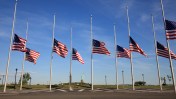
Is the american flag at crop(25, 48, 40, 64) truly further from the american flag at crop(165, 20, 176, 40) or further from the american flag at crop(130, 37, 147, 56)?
the american flag at crop(165, 20, 176, 40)

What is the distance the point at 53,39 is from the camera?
3800cm

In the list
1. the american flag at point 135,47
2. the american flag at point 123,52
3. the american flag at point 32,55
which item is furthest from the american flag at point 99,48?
the american flag at point 32,55

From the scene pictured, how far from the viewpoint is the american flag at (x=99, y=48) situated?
32.8m

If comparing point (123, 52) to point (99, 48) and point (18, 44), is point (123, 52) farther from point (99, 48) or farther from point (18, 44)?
point (18, 44)

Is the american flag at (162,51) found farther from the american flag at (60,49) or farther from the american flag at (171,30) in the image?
the american flag at (60,49)

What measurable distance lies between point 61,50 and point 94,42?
236 inches

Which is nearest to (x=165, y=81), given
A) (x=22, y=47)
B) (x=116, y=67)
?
(x=116, y=67)

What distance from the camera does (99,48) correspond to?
33.4 meters

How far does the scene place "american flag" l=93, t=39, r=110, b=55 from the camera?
32.8 meters

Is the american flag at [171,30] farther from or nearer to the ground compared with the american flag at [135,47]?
farther from the ground

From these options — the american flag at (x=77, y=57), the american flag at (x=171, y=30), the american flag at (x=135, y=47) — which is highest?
the american flag at (x=171, y=30)

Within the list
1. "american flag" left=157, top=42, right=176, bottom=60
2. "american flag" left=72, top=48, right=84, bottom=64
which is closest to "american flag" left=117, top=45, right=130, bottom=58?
"american flag" left=157, top=42, right=176, bottom=60

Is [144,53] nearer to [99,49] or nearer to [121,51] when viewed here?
[121,51]

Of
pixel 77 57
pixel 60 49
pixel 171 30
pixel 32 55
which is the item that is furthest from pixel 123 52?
pixel 32 55
